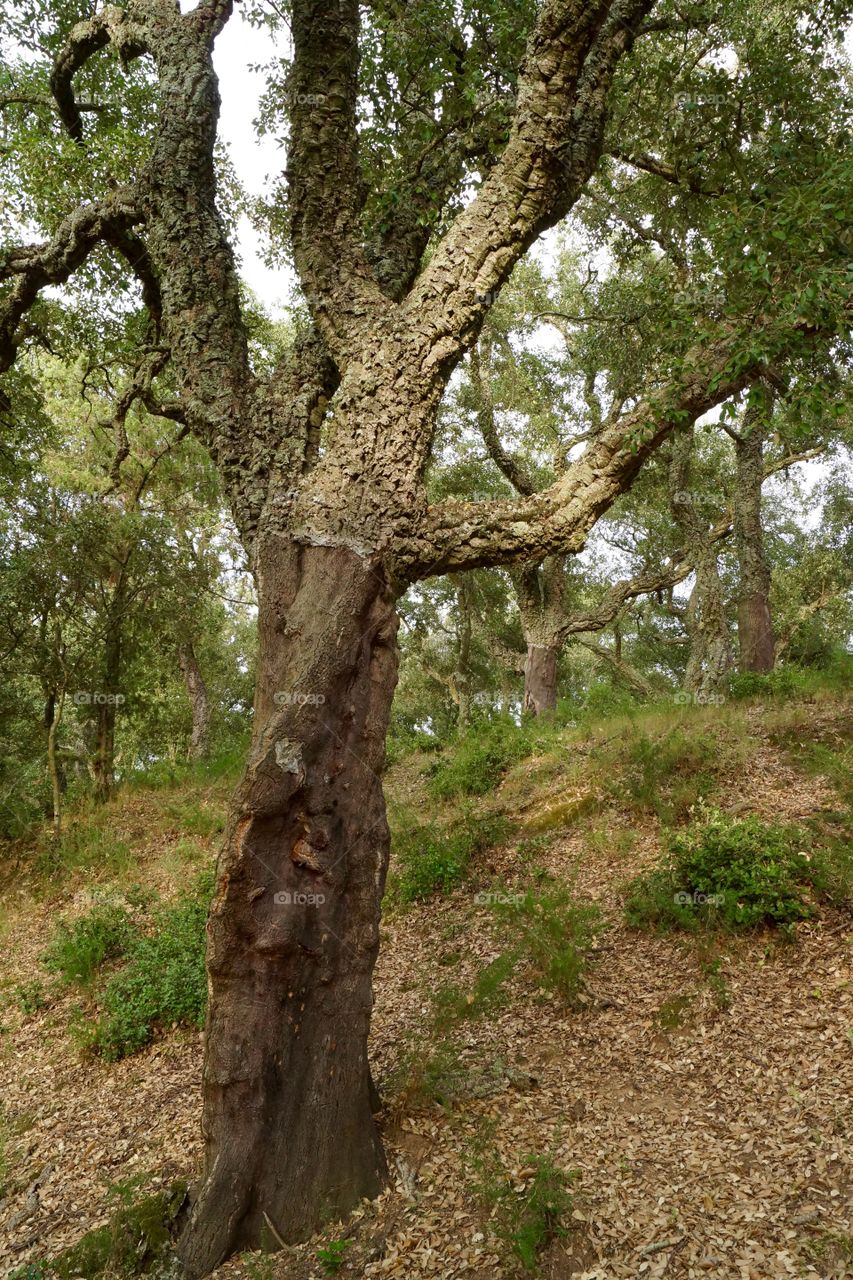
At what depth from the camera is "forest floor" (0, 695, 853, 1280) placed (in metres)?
3.45

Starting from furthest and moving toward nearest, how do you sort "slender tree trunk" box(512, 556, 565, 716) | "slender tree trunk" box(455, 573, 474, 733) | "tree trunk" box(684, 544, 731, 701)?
"slender tree trunk" box(455, 573, 474, 733) → "slender tree trunk" box(512, 556, 565, 716) → "tree trunk" box(684, 544, 731, 701)

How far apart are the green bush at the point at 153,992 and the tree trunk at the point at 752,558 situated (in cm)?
971

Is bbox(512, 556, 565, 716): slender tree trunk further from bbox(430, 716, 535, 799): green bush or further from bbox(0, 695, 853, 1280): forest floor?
bbox(0, 695, 853, 1280): forest floor

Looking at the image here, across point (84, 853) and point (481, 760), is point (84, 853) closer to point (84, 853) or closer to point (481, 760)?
point (84, 853)

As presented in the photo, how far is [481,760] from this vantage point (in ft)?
33.6

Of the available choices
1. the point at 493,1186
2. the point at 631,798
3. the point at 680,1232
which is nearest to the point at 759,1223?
the point at 680,1232

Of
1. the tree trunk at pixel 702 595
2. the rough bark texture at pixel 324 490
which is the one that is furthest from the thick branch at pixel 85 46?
the tree trunk at pixel 702 595

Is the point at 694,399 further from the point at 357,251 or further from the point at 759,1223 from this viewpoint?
the point at 759,1223

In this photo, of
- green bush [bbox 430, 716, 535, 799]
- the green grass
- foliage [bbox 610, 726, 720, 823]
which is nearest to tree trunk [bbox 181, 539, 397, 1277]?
foliage [bbox 610, 726, 720, 823]

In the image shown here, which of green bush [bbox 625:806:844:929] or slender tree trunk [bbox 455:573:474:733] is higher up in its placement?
slender tree trunk [bbox 455:573:474:733]

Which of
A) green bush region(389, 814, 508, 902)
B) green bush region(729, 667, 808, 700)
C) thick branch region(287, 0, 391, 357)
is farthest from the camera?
green bush region(729, 667, 808, 700)

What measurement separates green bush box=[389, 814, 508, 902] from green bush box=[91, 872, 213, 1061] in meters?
2.13

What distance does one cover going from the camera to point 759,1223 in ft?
11.1

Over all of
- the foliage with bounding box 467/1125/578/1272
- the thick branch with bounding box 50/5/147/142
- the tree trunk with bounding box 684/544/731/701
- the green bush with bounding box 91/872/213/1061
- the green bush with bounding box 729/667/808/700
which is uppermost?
the thick branch with bounding box 50/5/147/142
